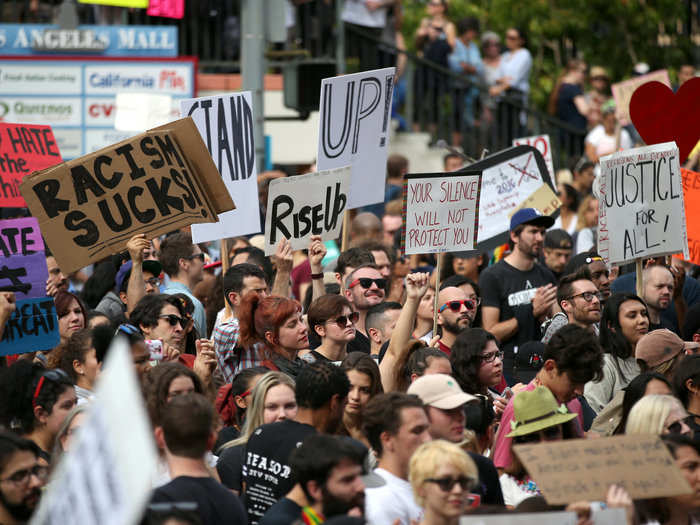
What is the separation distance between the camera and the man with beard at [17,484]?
486 centimetres

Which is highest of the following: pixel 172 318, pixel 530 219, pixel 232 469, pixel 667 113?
pixel 667 113

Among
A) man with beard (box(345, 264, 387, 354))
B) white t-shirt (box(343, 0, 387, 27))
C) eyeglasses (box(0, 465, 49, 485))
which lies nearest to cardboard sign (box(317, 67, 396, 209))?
man with beard (box(345, 264, 387, 354))

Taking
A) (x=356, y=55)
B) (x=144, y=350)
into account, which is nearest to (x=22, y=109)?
(x=356, y=55)

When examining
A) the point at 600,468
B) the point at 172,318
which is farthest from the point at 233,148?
the point at 600,468

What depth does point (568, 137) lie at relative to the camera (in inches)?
757

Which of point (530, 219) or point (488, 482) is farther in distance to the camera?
point (530, 219)

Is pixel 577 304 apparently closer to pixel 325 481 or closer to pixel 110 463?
pixel 325 481

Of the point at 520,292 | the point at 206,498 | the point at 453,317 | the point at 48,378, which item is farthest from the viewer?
the point at 520,292

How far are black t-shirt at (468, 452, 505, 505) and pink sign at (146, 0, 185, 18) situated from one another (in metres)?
11.9

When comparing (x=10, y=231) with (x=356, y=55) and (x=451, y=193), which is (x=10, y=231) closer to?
(x=451, y=193)

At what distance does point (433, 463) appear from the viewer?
5000mm

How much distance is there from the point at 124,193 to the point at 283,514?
3.63m

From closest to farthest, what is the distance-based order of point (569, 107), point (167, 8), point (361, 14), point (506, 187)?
point (506, 187), point (167, 8), point (361, 14), point (569, 107)

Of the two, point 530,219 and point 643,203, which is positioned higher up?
point 643,203
